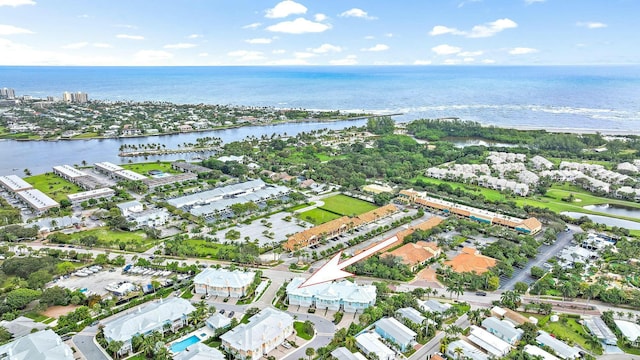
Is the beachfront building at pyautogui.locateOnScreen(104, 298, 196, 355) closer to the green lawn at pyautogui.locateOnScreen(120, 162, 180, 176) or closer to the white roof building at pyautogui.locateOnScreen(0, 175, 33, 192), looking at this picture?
the white roof building at pyautogui.locateOnScreen(0, 175, 33, 192)

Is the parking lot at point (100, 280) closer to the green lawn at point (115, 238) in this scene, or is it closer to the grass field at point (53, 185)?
the green lawn at point (115, 238)

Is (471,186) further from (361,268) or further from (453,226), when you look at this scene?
(361,268)

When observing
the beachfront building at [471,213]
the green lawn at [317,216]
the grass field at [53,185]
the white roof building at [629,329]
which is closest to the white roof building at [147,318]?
the green lawn at [317,216]

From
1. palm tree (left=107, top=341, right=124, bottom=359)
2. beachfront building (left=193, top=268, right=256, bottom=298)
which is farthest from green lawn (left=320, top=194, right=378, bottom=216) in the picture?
palm tree (left=107, top=341, right=124, bottom=359)

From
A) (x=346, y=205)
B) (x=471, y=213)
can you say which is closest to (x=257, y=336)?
(x=346, y=205)

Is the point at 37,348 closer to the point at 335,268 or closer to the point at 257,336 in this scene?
the point at 257,336

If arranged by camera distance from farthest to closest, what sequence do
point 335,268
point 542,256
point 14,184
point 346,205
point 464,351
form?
point 14,184 < point 346,205 < point 542,256 < point 335,268 < point 464,351

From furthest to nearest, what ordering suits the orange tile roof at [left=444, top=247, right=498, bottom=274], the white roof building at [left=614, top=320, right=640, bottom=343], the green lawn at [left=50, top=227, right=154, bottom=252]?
the green lawn at [left=50, top=227, right=154, bottom=252], the orange tile roof at [left=444, top=247, right=498, bottom=274], the white roof building at [left=614, top=320, right=640, bottom=343]
